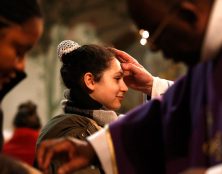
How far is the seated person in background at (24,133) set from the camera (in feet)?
16.7

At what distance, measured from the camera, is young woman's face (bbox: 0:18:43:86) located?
91.8 inches

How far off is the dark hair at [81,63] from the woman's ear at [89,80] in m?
0.02

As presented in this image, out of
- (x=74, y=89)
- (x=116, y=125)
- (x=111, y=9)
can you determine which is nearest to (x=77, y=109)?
(x=74, y=89)

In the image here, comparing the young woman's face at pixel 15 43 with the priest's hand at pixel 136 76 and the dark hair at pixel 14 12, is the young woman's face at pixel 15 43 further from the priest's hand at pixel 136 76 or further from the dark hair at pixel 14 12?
the priest's hand at pixel 136 76

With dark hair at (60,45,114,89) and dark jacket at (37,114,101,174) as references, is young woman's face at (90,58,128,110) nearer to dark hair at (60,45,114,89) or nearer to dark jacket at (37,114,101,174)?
dark hair at (60,45,114,89)

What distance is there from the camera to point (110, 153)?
9.00 feet

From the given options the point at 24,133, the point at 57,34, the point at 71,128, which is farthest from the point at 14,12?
the point at 57,34

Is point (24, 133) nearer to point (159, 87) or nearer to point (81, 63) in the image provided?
point (81, 63)

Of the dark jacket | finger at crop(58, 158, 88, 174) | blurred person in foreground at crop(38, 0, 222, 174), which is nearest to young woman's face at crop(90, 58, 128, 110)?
the dark jacket

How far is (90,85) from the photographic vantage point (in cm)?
405

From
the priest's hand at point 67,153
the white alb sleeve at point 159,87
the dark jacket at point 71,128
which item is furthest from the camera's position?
the white alb sleeve at point 159,87

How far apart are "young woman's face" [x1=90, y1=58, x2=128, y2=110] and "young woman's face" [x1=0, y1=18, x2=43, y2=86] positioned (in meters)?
1.65

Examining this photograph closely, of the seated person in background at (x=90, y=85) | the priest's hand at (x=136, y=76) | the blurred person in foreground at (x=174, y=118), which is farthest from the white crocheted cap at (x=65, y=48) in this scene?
the blurred person in foreground at (x=174, y=118)

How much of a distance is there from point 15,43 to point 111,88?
1728 mm
